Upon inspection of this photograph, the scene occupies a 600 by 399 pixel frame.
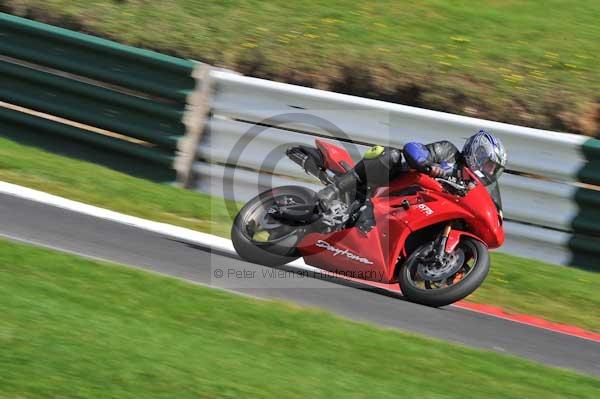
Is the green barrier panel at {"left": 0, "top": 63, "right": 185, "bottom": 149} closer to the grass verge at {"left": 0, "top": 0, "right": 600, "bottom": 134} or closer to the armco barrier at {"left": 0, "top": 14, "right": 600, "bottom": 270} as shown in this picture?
the armco barrier at {"left": 0, "top": 14, "right": 600, "bottom": 270}

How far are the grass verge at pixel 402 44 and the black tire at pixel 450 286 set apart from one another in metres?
3.62

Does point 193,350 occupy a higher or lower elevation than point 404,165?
lower

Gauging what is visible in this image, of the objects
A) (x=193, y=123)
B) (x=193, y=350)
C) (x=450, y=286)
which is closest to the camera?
(x=193, y=350)

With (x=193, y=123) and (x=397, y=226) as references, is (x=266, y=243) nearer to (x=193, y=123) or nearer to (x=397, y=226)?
(x=397, y=226)

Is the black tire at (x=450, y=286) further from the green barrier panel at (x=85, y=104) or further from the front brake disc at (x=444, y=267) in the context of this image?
the green barrier panel at (x=85, y=104)

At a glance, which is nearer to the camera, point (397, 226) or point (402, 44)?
point (397, 226)

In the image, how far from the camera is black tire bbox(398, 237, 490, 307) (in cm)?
691

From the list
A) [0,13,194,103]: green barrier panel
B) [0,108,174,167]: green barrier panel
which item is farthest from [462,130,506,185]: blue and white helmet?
[0,108,174,167]: green barrier panel

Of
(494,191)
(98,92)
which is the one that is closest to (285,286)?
(494,191)

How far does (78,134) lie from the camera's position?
10.2m

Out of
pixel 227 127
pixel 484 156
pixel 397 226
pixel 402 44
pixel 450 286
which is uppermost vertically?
pixel 402 44

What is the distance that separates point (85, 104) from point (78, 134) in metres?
0.33

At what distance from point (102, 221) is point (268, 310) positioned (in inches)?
102

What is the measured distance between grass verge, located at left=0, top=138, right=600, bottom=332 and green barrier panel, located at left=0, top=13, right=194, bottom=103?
94cm
